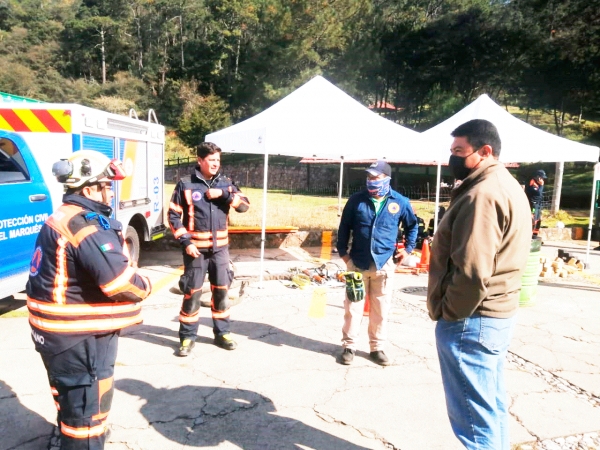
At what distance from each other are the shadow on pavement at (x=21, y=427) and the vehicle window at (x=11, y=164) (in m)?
2.36

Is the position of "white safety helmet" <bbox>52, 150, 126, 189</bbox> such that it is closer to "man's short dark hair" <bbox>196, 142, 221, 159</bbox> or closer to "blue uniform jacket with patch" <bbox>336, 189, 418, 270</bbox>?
"man's short dark hair" <bbox>196, 142, 221, 159</bbox>

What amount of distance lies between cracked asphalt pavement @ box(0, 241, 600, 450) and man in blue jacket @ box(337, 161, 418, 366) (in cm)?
28

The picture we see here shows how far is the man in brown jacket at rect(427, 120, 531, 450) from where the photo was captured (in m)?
2.19

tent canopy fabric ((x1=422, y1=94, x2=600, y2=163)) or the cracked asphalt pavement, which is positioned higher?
tent canopy fabric ((x1=422, y1=94, x2=600, y2=163))

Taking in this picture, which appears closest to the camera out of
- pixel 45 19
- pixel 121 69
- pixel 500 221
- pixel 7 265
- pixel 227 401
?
pixel 500 221

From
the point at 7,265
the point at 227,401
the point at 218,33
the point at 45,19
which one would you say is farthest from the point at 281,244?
the point at 45,19

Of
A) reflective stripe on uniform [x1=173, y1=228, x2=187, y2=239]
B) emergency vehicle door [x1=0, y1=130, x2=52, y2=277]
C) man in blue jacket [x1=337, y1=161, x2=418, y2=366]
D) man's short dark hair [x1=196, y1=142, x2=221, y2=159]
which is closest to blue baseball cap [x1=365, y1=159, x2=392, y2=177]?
man in blue jacket [x1=337, y1=161, x2=418, y2=366]

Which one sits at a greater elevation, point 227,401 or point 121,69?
point 121,69

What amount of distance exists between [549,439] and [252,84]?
38.8 metres

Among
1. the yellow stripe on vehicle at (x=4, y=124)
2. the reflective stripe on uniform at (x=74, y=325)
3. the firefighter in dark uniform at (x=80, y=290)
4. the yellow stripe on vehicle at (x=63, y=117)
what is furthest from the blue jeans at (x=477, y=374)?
the yellow stripe on vehicle at (x=4, y=124)

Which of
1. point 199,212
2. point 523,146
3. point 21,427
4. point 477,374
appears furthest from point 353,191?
point 477,374

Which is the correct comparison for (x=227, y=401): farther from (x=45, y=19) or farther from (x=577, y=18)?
(x=45, y=19)

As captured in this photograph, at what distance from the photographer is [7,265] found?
15.7ft

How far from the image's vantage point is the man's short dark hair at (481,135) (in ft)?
7.77
